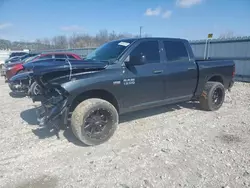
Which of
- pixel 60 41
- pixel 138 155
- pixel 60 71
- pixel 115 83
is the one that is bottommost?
pixel 138 155

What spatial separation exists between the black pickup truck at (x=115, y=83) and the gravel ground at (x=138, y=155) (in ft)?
1.62

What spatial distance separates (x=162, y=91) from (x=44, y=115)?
2.55 meters

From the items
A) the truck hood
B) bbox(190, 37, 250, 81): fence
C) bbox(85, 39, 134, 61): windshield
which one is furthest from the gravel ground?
bbox(190, 37, 250, 81): fence

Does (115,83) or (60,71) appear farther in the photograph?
(115,83)

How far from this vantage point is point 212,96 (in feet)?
19.0

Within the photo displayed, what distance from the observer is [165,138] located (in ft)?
13.6

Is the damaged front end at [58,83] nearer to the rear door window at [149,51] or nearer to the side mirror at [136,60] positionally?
the side mirror at [136,60]

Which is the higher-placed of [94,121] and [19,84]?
[19,84]

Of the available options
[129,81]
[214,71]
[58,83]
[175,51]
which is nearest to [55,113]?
[58,83]

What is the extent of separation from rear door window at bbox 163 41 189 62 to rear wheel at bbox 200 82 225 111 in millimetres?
1149

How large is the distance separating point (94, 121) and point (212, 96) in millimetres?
3586

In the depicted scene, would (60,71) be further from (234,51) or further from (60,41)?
(60,41)

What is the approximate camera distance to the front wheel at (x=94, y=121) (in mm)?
3674

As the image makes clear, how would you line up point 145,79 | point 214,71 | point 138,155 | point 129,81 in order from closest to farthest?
point 138,155, point 129,81, point 145,79, point 214,71
